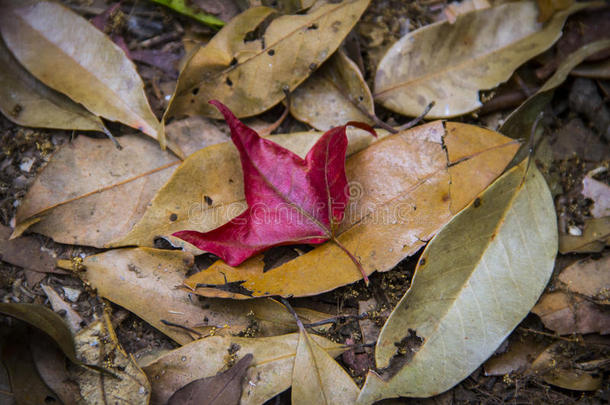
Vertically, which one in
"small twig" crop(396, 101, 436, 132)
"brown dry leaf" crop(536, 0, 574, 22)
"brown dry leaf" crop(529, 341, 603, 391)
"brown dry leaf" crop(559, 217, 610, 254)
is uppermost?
"brown dry leaf" crop(536, 0, 574, 22)

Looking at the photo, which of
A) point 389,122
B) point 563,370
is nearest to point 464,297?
point 563,370

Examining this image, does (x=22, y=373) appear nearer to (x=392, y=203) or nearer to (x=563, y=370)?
(x=392, y=203)

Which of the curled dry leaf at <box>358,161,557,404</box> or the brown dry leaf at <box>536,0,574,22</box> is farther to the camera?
the brown dry leaf at <box>536,0,574,22</box>

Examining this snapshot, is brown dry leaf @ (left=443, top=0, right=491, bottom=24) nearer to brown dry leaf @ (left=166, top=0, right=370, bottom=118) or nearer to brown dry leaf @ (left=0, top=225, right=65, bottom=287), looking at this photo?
brown dry leaf @ (left=166, top=0, right=370, bottom=118)

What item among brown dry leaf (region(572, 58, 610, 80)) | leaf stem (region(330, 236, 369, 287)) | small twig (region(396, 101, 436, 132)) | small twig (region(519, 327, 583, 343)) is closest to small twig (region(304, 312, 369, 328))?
leaf stem (region(330, 236, 369, 287))

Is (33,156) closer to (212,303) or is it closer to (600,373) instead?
(212,303)

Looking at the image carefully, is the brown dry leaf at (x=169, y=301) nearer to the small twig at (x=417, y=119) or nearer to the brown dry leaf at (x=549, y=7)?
the small twig at (x=417, y=119)

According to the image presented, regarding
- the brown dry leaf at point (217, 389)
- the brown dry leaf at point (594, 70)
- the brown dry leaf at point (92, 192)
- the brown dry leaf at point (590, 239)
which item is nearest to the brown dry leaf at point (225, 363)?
the brown dry leaf at point (217, 389)
